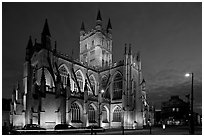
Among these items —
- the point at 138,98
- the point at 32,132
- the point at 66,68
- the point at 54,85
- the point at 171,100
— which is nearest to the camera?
the point at 32,132

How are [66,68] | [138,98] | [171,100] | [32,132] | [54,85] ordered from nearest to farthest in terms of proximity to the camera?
1. [32,132]
2. [54,85]
3. [66,68]
4. [138,98]
5. [171,100]

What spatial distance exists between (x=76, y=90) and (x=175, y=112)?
58030mm

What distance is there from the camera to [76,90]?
4569cm

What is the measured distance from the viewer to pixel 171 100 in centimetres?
9488

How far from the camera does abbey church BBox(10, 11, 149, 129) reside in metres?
34.9

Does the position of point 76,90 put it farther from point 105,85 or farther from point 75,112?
point 105,85

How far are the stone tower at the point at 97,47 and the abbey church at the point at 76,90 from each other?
271 mm

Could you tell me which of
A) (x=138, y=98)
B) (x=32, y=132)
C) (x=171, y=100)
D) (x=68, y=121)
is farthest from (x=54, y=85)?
(x=171, y=100)

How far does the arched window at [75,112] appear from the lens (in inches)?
1538

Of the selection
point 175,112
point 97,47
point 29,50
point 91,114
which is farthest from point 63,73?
point 175,112

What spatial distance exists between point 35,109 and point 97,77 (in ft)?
72.1

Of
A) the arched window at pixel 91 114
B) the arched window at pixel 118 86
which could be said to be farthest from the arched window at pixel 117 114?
the arched window at pixel 91 114

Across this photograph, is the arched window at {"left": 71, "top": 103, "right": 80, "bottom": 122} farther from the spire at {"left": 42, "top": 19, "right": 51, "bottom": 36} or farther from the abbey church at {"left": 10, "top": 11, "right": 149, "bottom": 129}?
the spire at {"left": 42, "top": 19, "right": 51, "bottom": 36}

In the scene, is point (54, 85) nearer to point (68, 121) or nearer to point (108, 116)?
point (68, 121)
